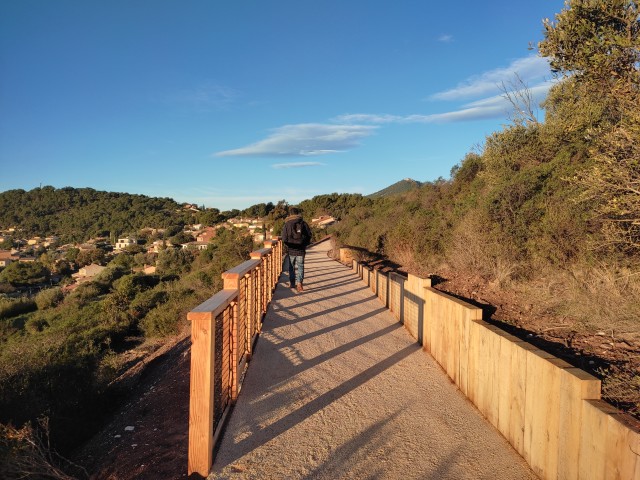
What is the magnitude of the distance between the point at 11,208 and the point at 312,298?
9780 cm

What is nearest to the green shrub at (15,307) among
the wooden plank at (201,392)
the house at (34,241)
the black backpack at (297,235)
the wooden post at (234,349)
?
the black backpack at (297,235)

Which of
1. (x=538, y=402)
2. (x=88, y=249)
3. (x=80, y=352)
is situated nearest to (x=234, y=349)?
(x=538, y=402)

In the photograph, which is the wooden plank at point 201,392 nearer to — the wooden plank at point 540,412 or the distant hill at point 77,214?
the wooden plank at point 540,412

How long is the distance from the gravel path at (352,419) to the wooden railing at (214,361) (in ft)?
0.53

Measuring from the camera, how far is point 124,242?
7262 cm

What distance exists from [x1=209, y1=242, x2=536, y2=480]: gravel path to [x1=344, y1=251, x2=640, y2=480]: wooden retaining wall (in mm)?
201

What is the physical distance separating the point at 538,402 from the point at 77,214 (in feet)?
317

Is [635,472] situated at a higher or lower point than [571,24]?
lower

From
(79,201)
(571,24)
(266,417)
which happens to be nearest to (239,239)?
(571,24)

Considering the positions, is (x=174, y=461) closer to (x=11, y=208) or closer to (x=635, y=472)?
(x=635, y=472)

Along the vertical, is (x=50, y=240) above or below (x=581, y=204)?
below

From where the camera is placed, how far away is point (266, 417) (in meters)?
3.97

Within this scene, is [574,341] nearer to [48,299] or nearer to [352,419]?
[352,419]

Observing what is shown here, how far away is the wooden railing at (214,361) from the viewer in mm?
2975
